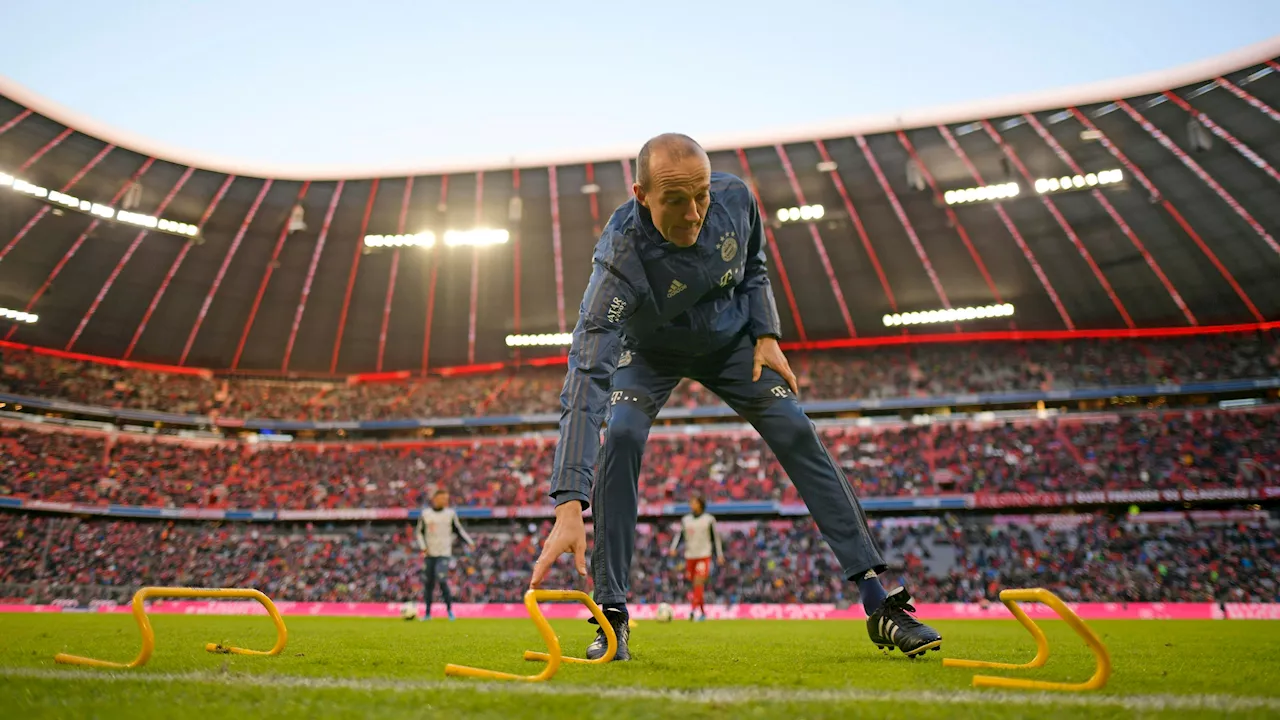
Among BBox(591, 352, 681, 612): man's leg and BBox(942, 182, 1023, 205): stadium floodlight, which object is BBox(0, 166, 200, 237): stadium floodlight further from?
BBox(591, 352, 681, 612): man's leg

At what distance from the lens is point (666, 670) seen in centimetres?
234

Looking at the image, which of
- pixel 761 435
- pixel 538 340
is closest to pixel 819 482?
pixel 761 435

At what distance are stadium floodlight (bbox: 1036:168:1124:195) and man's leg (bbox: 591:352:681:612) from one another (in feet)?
64.1

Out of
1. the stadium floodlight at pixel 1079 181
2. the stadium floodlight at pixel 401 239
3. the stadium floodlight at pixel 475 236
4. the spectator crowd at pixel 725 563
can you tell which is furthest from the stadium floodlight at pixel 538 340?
the stadium floodlight at pixel 1079 181

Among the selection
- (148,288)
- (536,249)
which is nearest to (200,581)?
(148,288)

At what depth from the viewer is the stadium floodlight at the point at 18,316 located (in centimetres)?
2239

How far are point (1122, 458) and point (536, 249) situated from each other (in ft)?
59.0

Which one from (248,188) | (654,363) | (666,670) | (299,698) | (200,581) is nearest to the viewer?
(299,698)

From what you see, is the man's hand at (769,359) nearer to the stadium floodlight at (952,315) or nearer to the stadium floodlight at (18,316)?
the stadium floodlight at (952,315)

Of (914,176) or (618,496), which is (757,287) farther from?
(914,176)

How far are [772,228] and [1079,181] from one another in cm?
777

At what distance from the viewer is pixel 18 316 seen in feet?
74.4

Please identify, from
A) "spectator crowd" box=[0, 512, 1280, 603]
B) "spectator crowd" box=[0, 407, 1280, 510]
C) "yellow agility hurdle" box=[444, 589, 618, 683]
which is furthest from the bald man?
"spectator crowd" box=[0, 407, 1280, 510]

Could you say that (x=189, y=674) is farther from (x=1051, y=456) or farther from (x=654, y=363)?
(x=1051, y=456)
